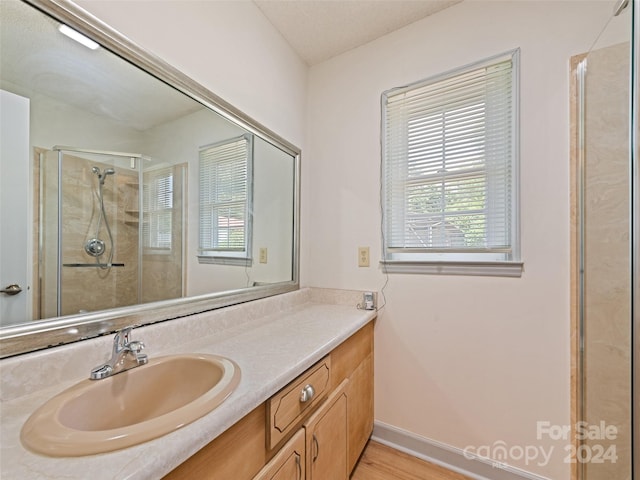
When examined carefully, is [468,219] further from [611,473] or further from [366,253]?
[611,473]

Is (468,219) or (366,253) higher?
(468,219)

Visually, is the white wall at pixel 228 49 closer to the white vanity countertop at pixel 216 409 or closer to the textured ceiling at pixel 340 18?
the textured ceiling at pixel 340 18

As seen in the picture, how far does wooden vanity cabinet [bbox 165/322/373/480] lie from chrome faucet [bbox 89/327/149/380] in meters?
0.41

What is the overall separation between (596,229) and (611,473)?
947mm

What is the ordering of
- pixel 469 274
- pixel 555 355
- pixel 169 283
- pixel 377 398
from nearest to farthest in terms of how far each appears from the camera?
pixel 169 283
pixel 555 355
pixel 469 274
pixel 377 398

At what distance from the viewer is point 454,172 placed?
4.98 ft

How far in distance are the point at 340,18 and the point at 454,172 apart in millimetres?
1176

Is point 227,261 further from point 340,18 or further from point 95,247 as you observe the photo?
point 340,18

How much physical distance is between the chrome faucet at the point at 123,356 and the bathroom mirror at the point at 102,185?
0.31 feet

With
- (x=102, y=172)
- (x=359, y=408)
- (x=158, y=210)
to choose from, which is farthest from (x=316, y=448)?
(x=102, y=172)

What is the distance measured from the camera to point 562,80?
1.27 meters

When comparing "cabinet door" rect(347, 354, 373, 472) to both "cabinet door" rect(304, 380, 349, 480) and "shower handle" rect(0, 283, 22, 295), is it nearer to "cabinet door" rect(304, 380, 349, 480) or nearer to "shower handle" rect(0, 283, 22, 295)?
"cabinet door" rect(304, 380, 349, 480)

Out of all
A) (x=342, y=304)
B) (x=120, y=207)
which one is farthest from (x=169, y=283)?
(x=342, y=304)

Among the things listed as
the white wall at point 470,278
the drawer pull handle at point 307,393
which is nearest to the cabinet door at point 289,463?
the drawer pull handle at point 307,393
